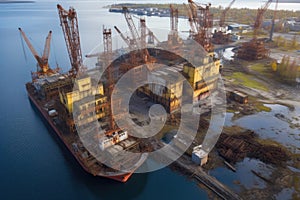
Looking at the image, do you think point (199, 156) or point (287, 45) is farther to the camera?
point (287, 45)

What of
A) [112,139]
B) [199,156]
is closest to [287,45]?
[199,156]

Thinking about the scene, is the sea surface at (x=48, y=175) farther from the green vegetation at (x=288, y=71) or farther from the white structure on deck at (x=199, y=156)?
the green vegetation at (x=288, y=71)

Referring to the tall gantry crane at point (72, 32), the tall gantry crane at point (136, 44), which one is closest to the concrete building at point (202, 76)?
the tall gantry crane at point (136, 44)

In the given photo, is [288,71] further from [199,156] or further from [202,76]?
[199,156]

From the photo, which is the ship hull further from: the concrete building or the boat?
the concrete building

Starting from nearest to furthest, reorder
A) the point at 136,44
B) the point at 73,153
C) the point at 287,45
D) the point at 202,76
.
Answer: the point at 73,153 → the point at 202,76 → the point at 136,44 → the point at 287,45

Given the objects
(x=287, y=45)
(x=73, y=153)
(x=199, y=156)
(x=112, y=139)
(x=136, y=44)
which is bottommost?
(x=73, y=153)
